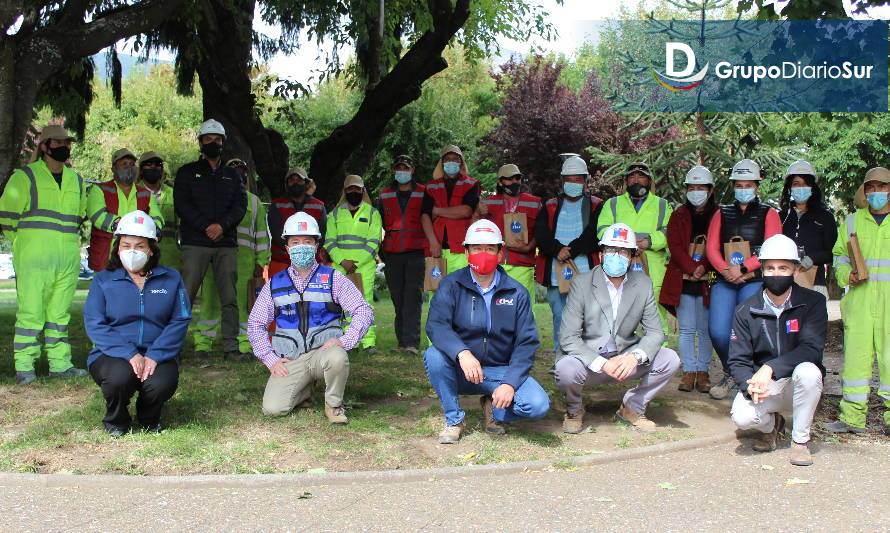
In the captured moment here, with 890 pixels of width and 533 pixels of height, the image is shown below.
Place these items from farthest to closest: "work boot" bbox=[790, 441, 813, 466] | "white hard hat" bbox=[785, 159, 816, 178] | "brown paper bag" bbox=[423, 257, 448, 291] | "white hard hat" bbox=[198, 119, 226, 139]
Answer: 1. "brown paper bag" bbox=[423, 257, 448, 291]
2. "white hard hat" bbox=[198, 119, 226, 139]
3. "white hard hat" bbox=[785, 159, 816, 178]
4. "work boot" bbox=[790, 441, 813, 466]

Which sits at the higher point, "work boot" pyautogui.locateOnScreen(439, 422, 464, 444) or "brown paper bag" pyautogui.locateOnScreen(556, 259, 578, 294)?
"brown paper bag" pyautogui.locateOnScreen(556, 259, 578, 294)

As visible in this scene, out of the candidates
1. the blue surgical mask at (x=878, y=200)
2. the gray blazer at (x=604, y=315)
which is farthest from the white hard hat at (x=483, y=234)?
the blue surgical mask at (x=878, y=200)

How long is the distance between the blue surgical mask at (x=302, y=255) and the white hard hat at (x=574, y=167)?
3010mm

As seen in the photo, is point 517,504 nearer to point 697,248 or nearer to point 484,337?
point 484,337

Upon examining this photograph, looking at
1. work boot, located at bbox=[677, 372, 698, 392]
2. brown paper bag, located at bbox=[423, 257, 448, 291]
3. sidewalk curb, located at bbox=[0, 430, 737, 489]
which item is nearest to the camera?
sidewalk curb, located at bbox=[0, 430, 737, 489]

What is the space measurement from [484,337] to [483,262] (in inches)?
22.4

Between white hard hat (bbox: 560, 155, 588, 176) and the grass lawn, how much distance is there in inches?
84.4

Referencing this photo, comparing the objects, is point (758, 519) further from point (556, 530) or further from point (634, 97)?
point (634, 97)

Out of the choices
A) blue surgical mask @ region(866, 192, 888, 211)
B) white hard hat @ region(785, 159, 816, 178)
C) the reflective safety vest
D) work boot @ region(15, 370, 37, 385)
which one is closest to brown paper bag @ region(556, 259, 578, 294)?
white hard hat @ region(785, 159, 816, 178)

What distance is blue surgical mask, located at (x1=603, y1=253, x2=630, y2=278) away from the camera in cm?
738

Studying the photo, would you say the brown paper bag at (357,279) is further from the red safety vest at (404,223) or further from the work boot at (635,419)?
the work boot at (635,419)

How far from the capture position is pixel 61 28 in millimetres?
8758

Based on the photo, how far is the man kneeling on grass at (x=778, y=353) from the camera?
658 cm

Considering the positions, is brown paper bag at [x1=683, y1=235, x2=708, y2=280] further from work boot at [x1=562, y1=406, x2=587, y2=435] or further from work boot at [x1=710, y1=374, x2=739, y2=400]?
work boot at [x1=562, y1=406, x2=587, y2=435]
